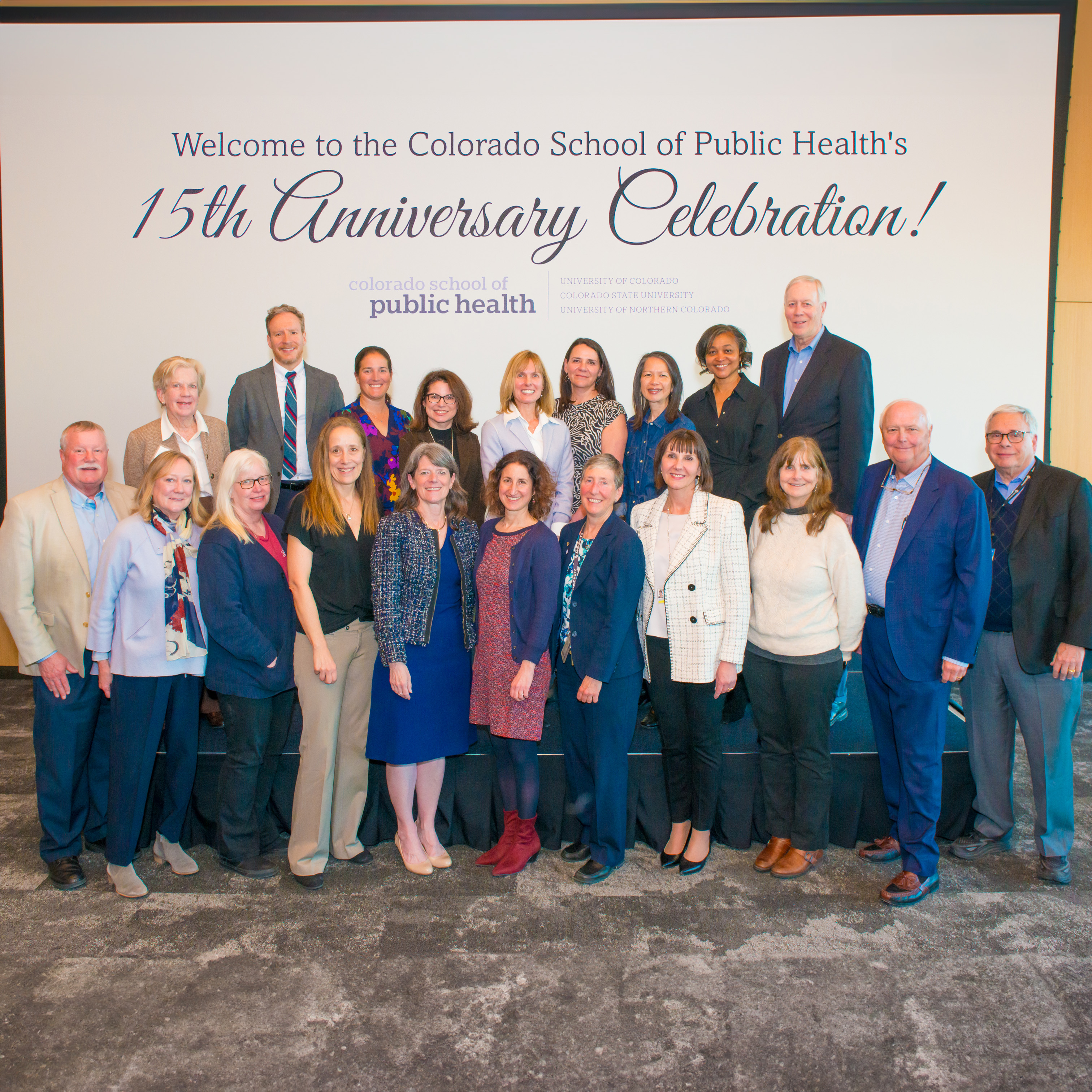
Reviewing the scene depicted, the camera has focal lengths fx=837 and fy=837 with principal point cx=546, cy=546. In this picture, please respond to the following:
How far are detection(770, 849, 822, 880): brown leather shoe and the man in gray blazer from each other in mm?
2596

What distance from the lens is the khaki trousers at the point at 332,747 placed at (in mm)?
2986

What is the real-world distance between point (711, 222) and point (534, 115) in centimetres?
123

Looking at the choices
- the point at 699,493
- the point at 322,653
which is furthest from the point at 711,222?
the point at 322,653

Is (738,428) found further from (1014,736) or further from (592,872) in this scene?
(592,872)

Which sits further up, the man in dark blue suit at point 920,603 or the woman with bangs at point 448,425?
the woman with bangs at point 448,425

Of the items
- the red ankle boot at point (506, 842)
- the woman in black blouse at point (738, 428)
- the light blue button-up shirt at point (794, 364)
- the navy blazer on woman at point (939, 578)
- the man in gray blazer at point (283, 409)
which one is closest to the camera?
the navy blazer on woman at point (939, 578)

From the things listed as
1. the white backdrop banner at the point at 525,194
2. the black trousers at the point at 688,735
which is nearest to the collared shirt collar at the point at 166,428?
the white backdrop banner at the point at 525,194

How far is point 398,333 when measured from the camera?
512 centimetres

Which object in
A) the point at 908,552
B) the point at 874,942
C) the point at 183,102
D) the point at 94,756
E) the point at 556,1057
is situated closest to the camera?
the point at 556,1057

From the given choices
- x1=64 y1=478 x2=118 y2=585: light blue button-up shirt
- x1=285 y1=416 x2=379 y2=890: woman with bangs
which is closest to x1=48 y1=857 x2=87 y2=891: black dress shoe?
x1=285 y1=416 x2=379 y2=890: woman with bangs

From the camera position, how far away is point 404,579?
292 centimetres

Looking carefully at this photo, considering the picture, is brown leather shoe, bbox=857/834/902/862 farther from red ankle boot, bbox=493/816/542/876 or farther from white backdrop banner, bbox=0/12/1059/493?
white backdrop banner, bbox=0/12/1059/493

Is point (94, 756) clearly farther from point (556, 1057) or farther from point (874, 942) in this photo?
point (874, 942)

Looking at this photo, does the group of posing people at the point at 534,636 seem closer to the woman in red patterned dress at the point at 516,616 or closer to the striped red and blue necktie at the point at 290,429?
the woman in red patterned dress at the point at 516,616
